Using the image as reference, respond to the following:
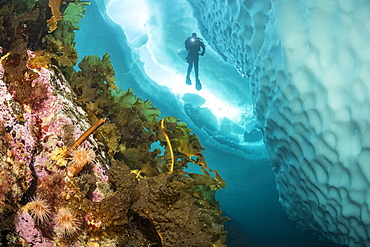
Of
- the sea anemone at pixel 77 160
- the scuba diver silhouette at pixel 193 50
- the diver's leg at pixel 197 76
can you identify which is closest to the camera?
the sea anemone at pixel 77 160

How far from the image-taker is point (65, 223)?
150 centimetres

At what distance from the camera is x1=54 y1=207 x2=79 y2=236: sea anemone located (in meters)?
1.50

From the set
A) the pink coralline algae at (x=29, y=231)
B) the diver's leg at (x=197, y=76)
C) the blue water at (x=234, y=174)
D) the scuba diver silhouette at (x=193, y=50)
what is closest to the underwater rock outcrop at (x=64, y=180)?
the pink coralline algae at (x=29, y=231)

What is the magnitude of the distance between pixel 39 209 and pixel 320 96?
3.72 meters

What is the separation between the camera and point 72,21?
9.11ft

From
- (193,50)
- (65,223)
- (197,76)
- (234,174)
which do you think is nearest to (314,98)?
(65,223)

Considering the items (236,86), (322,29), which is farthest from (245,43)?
(236,86)

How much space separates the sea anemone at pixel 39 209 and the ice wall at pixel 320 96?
12.0ft

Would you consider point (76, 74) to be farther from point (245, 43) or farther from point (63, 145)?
point (245, 43)

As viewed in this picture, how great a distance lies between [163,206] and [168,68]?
12.3 meters

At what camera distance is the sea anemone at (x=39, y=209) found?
4.76 feet

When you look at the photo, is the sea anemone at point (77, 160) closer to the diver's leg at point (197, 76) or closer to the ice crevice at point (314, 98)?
the ice crevice at point (314, 98)

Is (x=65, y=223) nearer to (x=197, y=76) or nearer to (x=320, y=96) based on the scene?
(x=320, y=96)

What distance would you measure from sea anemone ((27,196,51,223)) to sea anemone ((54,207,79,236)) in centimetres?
7
